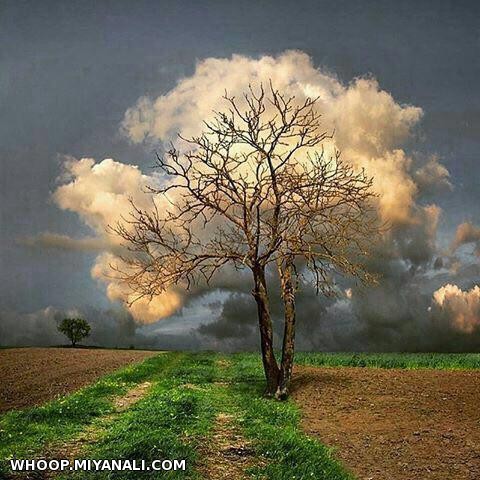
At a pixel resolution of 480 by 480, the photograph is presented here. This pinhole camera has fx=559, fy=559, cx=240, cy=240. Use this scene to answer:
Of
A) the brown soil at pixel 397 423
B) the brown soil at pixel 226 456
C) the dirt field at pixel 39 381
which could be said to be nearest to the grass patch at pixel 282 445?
the brown soil at pixel 226 456

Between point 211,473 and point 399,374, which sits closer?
point 211,473

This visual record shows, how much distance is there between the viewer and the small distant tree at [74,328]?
3361 inches

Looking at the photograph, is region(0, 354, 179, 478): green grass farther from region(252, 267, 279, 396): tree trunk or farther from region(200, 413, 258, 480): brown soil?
region(252, 267, 279, 396): tree trunk

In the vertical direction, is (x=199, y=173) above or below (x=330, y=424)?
above

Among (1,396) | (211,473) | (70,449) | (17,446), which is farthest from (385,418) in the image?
(1,396)

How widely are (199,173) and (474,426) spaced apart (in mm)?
Result: 11537

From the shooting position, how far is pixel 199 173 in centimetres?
1956

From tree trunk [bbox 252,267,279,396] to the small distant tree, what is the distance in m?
71.4

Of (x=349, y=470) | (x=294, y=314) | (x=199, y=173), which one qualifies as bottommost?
(x=349, y=470)

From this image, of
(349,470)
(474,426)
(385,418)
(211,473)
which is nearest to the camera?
(211,473)

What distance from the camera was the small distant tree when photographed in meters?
85.4

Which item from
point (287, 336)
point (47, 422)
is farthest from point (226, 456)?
point (287, 336)

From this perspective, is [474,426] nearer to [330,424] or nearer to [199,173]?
[330,424]

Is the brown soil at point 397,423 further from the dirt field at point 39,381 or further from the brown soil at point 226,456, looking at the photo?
the dirt field at point 39,381
